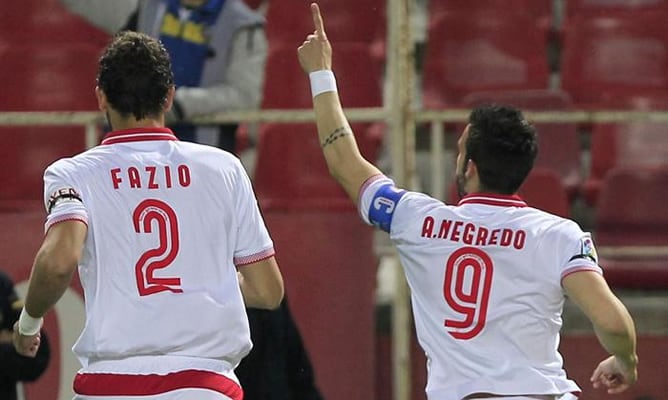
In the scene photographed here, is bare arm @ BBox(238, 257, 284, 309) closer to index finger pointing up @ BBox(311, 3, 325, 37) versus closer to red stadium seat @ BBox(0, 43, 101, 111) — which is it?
index finger pointing up @ BBox(311, 3, 325, 37)

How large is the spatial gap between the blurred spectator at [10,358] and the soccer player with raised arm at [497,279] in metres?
2.14

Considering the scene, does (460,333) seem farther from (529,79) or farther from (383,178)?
(529,79)

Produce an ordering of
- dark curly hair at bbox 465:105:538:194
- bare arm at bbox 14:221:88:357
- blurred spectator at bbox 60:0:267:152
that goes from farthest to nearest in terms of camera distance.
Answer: blurred spectator at bbox 60:0:267:152, dark curly hair at bbox 465:105:538:194, bare arm at bbox 14:221:88:357

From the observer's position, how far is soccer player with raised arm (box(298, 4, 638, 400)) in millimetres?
4777

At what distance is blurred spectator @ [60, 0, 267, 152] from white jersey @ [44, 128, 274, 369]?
272 centimetres

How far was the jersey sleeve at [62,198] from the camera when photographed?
4.48 m

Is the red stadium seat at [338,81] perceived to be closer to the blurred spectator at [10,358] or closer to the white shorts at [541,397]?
the blurred spectator at [10,358]

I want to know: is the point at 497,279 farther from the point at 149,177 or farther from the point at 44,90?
the point at 44,90

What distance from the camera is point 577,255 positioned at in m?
4.74

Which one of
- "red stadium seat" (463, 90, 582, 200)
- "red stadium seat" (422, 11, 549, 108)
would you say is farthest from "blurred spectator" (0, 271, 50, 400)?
"red stadium seat" (422, 11, 549, 108)

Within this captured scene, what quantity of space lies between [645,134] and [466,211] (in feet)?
15.3

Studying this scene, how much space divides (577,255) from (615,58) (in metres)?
5.17

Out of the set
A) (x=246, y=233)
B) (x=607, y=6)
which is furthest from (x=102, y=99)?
(x=607, y=6)

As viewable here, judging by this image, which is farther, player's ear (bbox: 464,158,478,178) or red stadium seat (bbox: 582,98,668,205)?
red stadium seat (bbox: 582,98,668,205)
